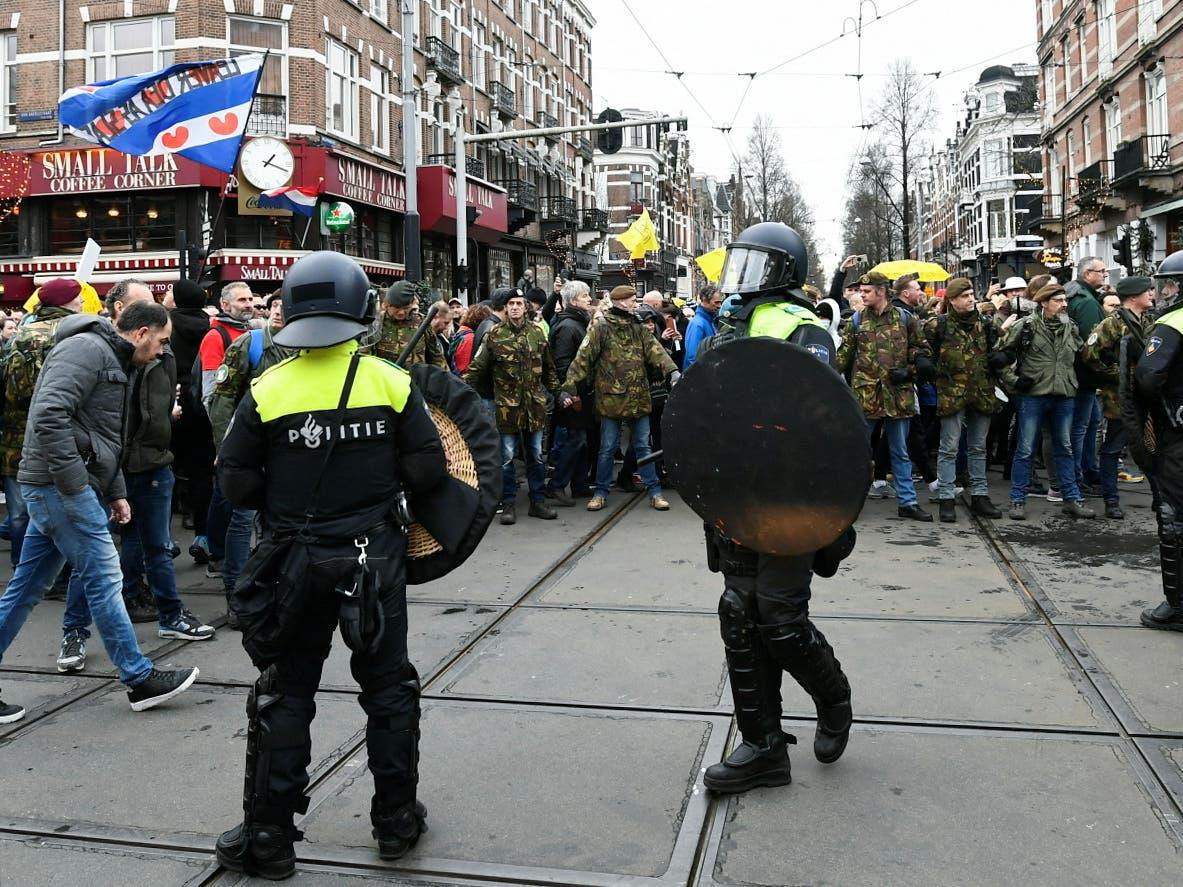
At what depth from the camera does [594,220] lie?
4503 centimetres

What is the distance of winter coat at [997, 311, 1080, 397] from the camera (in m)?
8.34

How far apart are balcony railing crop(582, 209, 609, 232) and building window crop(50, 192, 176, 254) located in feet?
82.6

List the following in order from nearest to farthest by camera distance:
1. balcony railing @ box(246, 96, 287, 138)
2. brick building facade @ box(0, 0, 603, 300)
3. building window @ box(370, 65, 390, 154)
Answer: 1. brick building facade @ box(0, 0, 603, 300)
2. balcony railing @ box(246, 96, 287, 138)
3. building window @ box(370, 65, 390, 154)

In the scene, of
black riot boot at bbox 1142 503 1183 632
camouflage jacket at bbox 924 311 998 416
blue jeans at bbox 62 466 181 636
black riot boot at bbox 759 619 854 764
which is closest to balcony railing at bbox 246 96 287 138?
camouflage jacket at bbox 924 311 998 416

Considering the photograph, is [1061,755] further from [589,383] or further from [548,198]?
[548,198]

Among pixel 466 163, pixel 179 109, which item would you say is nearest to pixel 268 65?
pixel 466 163

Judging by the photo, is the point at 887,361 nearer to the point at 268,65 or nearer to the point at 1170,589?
the point at 1170,589

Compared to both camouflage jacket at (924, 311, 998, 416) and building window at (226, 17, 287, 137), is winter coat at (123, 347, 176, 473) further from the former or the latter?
building window at (226, 17, 287, 137)

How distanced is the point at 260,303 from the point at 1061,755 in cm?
848

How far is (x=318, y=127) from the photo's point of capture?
22.5m

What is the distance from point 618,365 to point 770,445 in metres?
5.69

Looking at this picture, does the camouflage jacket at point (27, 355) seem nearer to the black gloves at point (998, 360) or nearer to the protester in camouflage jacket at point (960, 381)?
the protester in camouflage jacket at point (960, 381)

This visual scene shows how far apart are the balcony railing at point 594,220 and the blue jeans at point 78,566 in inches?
1628

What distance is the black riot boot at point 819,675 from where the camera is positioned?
11.5 feet
